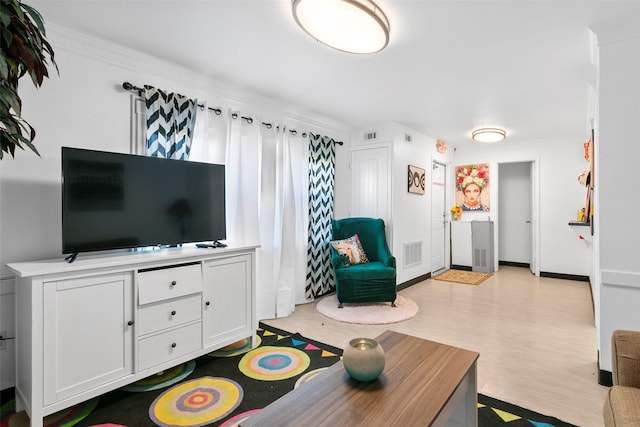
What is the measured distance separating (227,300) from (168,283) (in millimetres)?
531

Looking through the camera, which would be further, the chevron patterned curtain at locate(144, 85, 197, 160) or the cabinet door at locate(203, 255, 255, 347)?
the chevron patterned curtain at locate(144, 85, 197, 160)

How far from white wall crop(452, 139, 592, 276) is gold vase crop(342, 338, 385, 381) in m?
5.47

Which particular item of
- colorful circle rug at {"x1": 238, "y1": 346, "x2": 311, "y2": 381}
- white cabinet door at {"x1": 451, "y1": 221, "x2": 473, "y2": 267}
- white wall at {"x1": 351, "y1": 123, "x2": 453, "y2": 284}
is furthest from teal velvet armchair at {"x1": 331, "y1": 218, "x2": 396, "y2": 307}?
white cabinet door at {"x1": 451, "y1": 221, "x2": 473, "y2": 267}

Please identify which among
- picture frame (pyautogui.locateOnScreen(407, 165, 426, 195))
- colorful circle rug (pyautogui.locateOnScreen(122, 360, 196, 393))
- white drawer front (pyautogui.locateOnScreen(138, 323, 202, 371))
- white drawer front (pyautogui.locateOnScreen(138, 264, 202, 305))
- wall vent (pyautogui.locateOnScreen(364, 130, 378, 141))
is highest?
wall vent (pyautogui.locateOnScreen(364, 130, 378, 141))

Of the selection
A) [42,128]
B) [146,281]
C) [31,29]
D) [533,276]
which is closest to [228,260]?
[146,281]

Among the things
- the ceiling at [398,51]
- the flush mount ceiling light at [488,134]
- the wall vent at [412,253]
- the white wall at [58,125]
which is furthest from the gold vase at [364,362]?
the flush mount ceiling light at [488,134]

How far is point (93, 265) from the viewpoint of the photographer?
1818mm

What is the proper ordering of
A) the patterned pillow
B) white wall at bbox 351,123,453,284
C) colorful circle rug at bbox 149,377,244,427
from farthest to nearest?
white wall at bbox 351,123,453,284 < the patterned pillow < colorful circle rug at bbox 149,377,244,427

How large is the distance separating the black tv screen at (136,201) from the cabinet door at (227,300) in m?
0.30

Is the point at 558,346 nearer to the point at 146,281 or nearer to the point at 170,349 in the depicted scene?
the point at 170,349

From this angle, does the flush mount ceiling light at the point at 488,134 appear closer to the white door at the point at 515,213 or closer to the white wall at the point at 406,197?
the white wall at the point at 406,197

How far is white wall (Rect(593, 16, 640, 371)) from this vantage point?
2031mm

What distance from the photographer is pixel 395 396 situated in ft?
4.05

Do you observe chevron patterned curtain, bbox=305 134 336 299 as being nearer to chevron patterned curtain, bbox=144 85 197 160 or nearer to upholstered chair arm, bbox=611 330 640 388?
chevron patterned curtain, bbox=144 85 197 160
